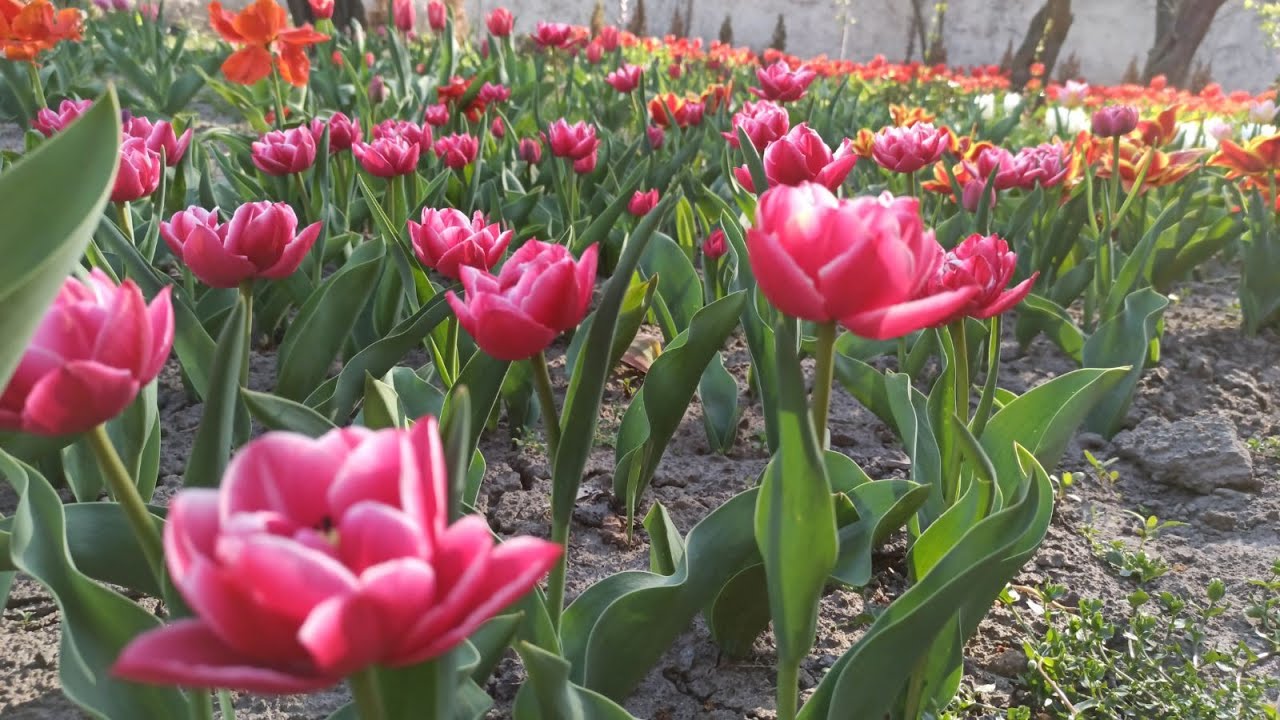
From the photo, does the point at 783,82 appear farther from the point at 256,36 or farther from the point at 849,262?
the point at 849,262

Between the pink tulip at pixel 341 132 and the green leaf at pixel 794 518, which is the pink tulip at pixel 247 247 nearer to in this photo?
the green leaf at pixel 794 518

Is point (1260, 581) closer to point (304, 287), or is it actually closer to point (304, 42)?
point (304, 287)

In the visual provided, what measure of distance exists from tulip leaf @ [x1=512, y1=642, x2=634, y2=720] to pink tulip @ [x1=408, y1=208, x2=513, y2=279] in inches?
19.8

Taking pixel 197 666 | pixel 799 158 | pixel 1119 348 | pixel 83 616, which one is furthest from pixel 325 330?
pixel 1119 348

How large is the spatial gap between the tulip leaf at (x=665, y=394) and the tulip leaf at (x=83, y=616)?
25.6 inches

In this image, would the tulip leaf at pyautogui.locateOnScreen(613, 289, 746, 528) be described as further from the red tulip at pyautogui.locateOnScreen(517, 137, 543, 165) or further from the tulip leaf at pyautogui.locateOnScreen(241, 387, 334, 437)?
the red tulip at pyautogui.locateOnScreen(517, 137, 543, 165)

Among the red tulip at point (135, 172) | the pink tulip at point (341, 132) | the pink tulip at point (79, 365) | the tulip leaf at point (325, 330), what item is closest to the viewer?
the pink tulip at point (79, 365)

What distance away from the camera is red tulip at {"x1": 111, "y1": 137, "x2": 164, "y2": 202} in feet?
4.48

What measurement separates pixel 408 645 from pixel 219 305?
1495mm

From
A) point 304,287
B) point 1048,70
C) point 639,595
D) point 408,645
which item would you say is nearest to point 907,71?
point 1048,70

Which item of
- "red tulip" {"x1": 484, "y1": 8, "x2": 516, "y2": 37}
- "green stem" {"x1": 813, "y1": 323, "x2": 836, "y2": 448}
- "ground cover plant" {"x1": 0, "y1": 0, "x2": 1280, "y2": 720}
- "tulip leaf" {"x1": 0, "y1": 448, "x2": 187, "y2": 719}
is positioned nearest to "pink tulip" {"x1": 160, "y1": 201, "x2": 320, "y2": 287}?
"ground cover plant" {"x1": 0, "y1": 0, "x2": 1280, "y2": 720}

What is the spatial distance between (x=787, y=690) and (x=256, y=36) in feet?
7.57

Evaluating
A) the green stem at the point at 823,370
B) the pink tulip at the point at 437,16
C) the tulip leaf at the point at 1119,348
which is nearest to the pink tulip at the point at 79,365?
the green stem at the point at 823,370

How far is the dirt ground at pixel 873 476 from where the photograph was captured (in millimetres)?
1148
